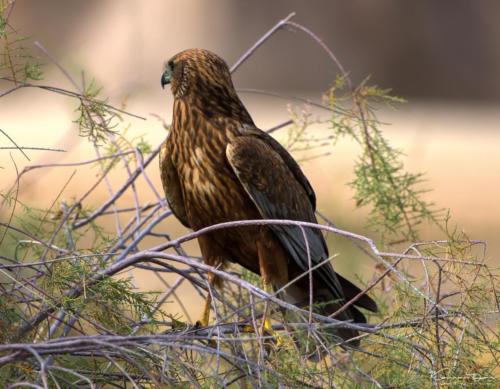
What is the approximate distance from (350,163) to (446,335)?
16.8 feet

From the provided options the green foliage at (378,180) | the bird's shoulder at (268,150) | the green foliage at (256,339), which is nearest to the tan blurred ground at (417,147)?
the green foliage at (378,180)

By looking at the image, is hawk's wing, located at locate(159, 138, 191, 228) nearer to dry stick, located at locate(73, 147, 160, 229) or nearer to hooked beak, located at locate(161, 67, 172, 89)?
dry stick, located at locate(73, 147, 160, 229)

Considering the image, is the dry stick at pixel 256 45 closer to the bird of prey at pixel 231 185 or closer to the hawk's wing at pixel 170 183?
the bird of prey at pixel 231 185

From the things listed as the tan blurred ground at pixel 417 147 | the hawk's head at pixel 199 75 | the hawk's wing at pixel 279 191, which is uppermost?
the tan blurred ground at pixel 417 147

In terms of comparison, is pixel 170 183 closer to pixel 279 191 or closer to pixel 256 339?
pixel 279 191

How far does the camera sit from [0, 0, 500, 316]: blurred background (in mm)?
7762

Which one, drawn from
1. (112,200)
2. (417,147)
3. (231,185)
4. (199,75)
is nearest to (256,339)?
(231,185)

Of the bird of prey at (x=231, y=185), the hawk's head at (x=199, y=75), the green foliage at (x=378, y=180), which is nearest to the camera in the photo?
the bird of prey at (x=231, y=185)

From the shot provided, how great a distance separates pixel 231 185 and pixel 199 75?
32 centimetres

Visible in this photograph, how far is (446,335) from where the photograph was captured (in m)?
2.43

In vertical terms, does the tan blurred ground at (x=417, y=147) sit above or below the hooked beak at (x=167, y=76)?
above

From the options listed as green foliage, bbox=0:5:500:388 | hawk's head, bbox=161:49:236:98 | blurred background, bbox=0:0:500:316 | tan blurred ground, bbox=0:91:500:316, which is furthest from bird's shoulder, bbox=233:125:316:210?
blurred background, bbox=0:0:500:316

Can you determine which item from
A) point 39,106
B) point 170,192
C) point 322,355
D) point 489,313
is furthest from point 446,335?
point 39,106

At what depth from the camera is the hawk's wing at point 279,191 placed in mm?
3107
